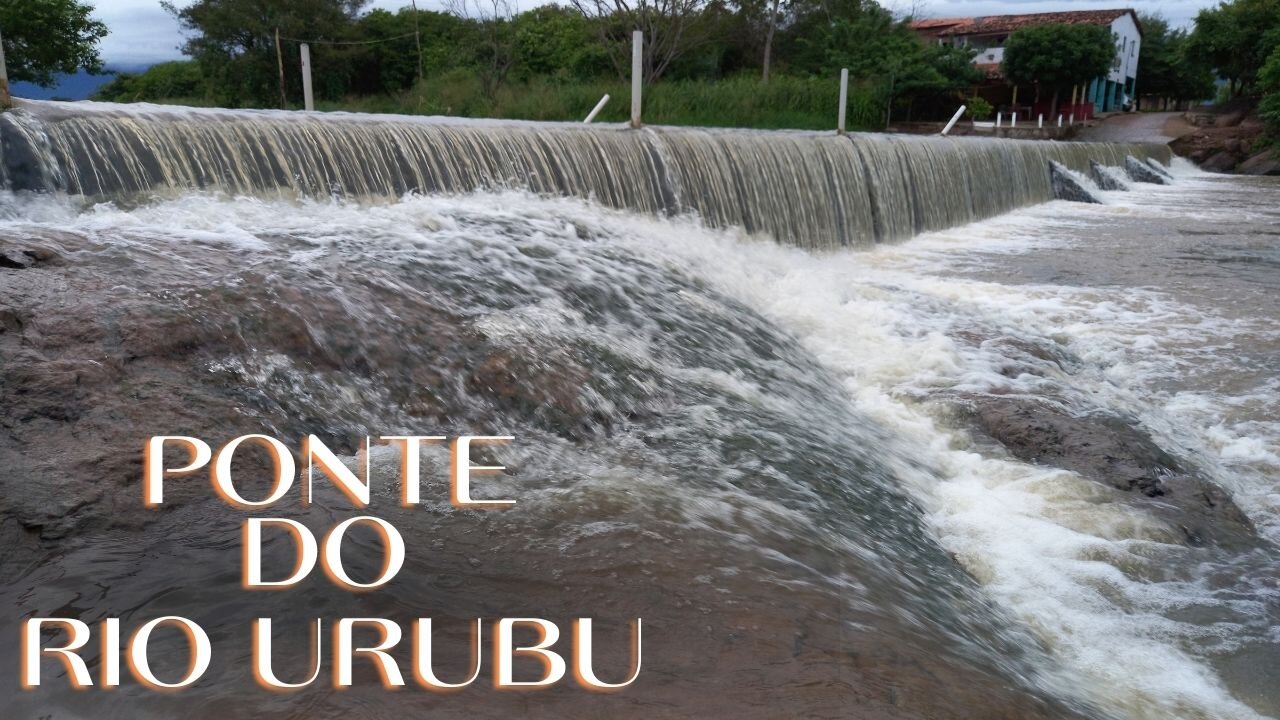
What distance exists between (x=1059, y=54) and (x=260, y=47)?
25.8 metres

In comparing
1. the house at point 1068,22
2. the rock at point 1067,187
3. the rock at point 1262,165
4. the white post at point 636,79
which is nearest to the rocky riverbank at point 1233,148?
the rock at point 1262,165

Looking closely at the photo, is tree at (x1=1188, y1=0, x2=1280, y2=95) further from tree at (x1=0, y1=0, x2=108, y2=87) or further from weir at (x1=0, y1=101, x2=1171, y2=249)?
tree at (x1=0, y1=0, x2=108, y2=87)

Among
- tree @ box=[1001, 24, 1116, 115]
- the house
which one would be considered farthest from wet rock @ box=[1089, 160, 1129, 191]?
the house

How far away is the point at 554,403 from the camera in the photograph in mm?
3650

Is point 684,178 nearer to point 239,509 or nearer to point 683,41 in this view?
point 239,509

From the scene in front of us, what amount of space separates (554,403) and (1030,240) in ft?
33.0

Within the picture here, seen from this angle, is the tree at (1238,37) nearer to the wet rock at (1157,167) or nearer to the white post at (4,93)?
the wet rock at (1157,167)

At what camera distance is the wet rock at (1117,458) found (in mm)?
3834

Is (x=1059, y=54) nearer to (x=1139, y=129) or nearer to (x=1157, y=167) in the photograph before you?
(x=1139, y=129)

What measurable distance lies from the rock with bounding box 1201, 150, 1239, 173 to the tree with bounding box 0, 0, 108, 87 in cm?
3272

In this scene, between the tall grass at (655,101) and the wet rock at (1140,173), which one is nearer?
the wet rock at (1140,173)

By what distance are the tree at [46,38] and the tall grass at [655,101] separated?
30.0 feet

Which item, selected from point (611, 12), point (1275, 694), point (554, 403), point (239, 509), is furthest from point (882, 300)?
point (611, 12)

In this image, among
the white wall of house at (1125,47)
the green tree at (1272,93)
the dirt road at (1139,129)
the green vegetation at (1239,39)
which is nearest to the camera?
the green tree at (1272,93)
